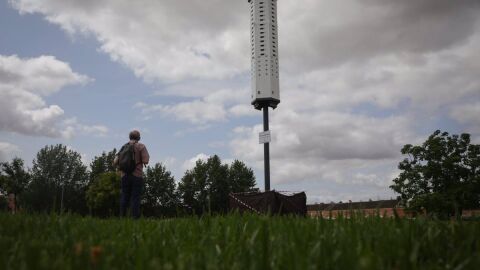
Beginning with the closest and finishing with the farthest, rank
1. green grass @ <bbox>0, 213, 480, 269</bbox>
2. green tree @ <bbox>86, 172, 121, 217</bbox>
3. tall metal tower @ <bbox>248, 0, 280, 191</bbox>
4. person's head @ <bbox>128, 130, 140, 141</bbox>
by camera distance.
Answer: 1. green grass @ <bbox>0, 213, 480, 269</bbox>
2. person's head @ <bbox>128, 130, 140, 141</bbox>
3. tall metal tower @ <bbox>248, 0, 280, 191</bbox>
4. green tree @ <bbox>86, 172, 121, 217</bbox>

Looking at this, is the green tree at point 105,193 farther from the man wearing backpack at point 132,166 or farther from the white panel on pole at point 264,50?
the man wearing backpack at point 132,166

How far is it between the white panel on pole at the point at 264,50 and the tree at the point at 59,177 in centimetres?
4683

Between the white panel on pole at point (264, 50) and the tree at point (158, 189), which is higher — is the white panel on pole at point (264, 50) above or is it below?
above

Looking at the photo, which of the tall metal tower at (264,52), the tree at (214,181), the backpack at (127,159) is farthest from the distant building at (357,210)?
the tree at (214,181)

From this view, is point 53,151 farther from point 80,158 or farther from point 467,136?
point 467,136

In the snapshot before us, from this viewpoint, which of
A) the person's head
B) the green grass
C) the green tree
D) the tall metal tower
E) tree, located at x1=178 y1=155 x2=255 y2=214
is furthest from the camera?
tree, located at x1=178 y1=155 x2=255 y2=214

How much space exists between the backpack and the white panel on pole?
24868 millimetres

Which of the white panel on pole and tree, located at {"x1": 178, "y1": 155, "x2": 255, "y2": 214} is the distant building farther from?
tree, located at {"x1": 178, "y1": 155, "x2": 255, "y2": 214}

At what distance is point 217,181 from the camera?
69250 millimetres

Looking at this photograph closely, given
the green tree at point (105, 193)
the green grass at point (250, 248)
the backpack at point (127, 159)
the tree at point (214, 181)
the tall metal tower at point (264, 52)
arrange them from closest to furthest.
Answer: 1. the green grass at point (250, 248)
2. the backpack at point (127, 159)
3. the tall metal tower at point (264, 52)
4. the green tree at point (105, 193)
5. the tree at point (214, 181)

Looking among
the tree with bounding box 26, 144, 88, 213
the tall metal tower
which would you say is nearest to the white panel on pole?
the tall metal tower

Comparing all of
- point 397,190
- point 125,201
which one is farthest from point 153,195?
point 125,201

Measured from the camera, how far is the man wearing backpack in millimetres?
9531

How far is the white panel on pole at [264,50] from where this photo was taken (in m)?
33.6
